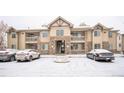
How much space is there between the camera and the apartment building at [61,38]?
1528 centimetres

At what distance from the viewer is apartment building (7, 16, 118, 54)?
1528cm

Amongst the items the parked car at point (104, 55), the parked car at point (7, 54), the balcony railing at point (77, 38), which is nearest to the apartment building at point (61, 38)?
the balcony railing at point (77, 38)

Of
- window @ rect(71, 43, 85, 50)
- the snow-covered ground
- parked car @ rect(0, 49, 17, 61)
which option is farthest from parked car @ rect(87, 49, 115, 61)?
parked car @ rect(0, 49, 17, 61)

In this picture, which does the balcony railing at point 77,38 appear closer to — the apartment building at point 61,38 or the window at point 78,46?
the apartment building at point 61,38

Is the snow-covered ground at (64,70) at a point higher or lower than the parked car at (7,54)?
lower

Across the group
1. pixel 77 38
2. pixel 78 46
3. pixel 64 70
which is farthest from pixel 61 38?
pixel 64 70

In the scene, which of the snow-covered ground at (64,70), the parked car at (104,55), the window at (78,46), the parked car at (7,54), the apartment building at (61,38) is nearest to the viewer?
the snow-covered ground at (64,70)

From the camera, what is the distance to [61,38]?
1831cm

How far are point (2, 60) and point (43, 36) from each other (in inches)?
311

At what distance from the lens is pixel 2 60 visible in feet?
38.2

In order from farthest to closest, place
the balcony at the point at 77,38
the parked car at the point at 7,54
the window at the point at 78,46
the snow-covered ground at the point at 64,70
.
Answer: the balcony at the point at 77,38 < the window at the point at 78,46 < the parked car at the point at 7,54 < the snow-covered ground at the point at 64,70

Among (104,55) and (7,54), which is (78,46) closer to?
(104,55)

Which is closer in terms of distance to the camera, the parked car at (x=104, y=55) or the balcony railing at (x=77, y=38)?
the parked car at (x=104, y=55)
